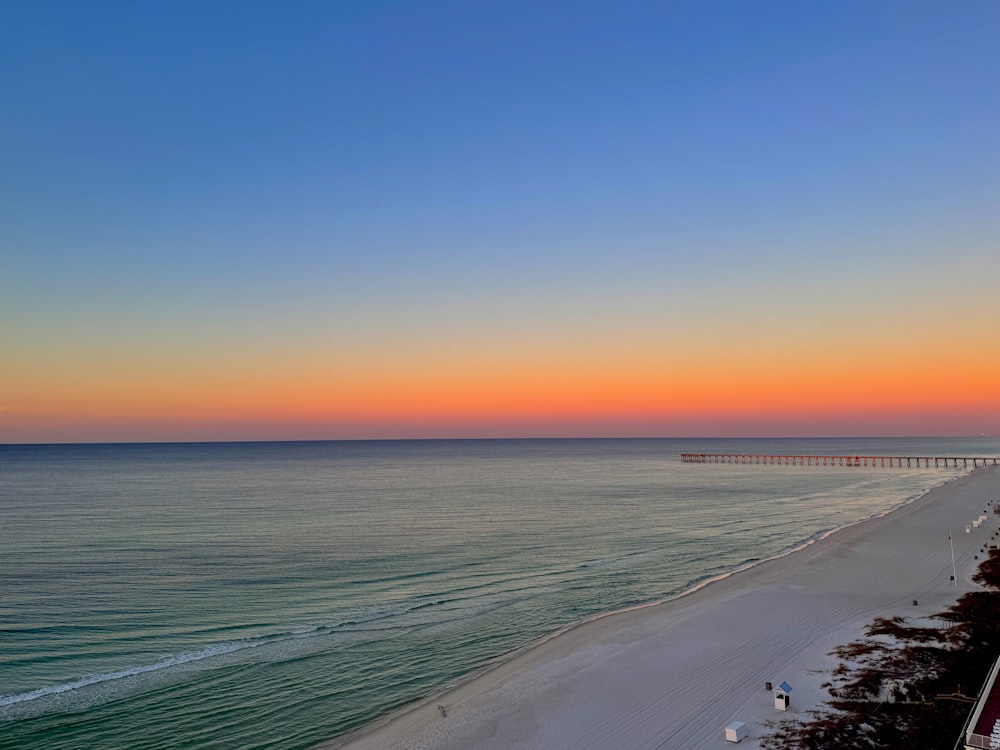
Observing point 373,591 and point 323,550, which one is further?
point 323,550

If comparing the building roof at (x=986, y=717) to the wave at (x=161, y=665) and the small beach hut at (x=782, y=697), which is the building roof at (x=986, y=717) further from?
the wave at (x=161, y=665)

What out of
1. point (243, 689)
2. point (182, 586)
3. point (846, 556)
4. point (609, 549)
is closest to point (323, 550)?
point (182, 586)

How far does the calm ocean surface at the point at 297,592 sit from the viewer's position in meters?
22.7

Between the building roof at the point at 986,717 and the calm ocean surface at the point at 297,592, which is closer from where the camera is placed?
the building roof at the point at 986,717

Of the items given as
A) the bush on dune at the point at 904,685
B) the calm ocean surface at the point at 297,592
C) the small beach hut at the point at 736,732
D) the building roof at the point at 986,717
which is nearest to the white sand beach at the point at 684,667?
the small beach hut at the point at 736,732

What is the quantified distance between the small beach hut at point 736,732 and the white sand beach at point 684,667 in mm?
194

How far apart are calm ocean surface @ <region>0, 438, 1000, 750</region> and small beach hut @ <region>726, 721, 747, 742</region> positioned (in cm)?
1064

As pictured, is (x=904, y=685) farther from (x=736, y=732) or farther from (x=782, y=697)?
(x=736, y=732)

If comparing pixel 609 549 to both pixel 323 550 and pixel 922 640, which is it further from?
pixel 922 640

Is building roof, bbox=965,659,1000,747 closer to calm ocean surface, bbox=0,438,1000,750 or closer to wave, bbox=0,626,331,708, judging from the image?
calm ocean surface, bbox=0,438,1000,750

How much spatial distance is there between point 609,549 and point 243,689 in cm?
3305

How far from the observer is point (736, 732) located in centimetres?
1883

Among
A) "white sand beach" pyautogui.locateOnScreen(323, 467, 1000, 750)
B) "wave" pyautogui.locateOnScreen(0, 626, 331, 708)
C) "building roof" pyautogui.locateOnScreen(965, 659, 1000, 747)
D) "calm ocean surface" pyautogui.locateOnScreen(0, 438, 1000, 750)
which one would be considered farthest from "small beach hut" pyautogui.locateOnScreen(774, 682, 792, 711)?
"wave" pyautogui.locateOnScreen(0, 626, 331, 708)

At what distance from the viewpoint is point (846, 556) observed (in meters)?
45.7
